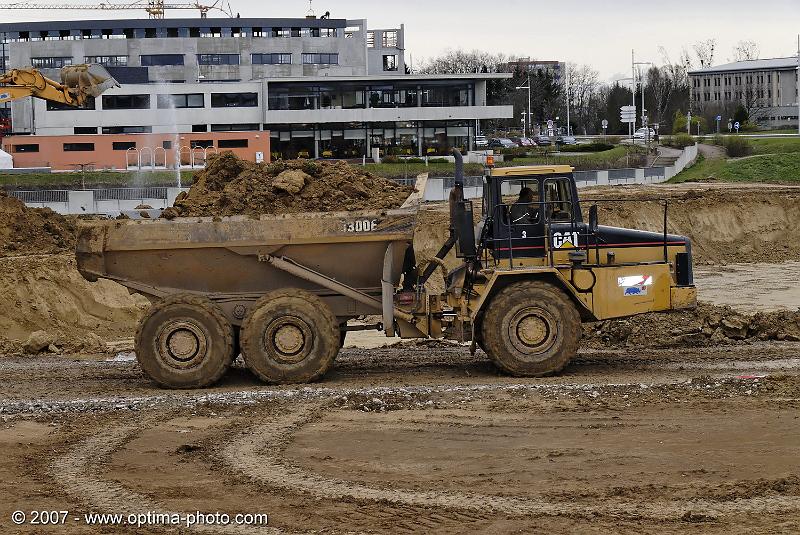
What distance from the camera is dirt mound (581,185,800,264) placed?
36.9 meters

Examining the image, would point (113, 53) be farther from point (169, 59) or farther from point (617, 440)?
point (617, 440)

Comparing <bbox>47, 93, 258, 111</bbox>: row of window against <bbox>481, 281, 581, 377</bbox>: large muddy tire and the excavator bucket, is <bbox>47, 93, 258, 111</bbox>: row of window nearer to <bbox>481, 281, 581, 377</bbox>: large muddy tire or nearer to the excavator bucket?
the excavator bucket

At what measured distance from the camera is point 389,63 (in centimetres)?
9675

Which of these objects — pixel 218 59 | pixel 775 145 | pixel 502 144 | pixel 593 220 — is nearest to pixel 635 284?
pixel 593 220

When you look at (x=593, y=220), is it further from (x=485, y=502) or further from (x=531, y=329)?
(x=485, y=502)

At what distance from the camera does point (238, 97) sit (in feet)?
241

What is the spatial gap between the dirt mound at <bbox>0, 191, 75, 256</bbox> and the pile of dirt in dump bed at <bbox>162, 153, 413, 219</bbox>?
13.6m

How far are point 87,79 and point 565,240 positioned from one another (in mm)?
13034

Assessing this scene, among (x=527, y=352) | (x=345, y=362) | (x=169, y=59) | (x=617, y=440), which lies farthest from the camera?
(x=169, y=59)

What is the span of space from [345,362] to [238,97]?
57.9 m

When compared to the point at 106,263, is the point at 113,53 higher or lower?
higher

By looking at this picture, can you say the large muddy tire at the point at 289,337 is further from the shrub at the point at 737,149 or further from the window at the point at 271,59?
the window at the point at 271,59

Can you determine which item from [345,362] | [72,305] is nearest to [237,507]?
[345,362]

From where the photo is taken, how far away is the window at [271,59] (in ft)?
269
